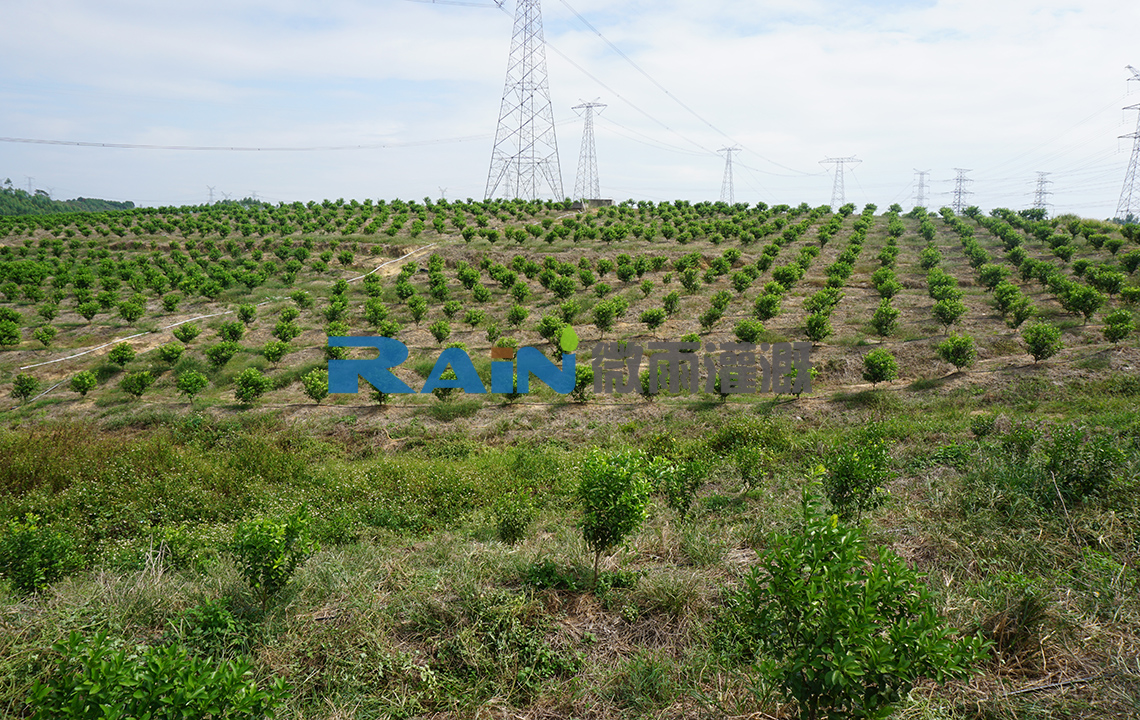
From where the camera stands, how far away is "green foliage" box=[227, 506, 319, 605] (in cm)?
605

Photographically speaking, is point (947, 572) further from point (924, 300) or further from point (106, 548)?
point (924, 300)

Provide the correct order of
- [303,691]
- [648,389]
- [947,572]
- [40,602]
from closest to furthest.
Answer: [303,691]
[40,602]
[947,572]
[648,389]

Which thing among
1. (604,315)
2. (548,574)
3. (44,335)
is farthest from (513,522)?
(44,335)

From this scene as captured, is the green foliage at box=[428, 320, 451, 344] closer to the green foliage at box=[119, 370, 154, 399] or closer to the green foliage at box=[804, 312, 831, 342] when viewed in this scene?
the green foliage at box=[119, 370, 154, 399]

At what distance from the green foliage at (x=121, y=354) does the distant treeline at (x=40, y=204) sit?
226ft

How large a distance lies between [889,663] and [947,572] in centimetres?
407

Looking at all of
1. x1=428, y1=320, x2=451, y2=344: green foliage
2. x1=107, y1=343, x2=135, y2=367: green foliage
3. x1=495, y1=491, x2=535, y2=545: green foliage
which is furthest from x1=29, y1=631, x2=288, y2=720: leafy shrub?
x1=107, y1=343, x2=135, y2=367: green foliage

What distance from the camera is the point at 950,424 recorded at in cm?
1355

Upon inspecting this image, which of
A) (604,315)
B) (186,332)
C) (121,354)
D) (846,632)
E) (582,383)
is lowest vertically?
(582,383)

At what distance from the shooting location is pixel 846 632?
3834 millimetres

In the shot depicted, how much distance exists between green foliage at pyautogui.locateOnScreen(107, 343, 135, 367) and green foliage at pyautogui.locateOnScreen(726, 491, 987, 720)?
2758 centimetres

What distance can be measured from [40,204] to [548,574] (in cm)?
11827

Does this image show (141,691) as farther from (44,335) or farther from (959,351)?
(44,335)

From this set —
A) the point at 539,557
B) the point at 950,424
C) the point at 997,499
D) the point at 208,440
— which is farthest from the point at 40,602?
the point at 950,424
